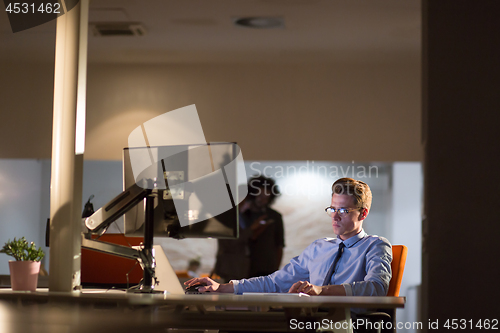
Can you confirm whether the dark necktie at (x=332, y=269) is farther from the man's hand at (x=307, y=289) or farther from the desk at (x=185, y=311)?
the desk at (x=185, y=311)

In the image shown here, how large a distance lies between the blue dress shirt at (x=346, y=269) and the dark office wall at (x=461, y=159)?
2.25 ft

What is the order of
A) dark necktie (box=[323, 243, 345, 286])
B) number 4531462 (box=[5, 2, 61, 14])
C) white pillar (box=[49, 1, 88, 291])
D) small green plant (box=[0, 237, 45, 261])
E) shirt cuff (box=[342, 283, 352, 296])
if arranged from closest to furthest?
1. white pillar (box=[49, 1, 88, 291])
2. small green plant (box=[0, 237, 45, 261])
3. shirt cuff (box=[342, 283, 352, 296])
4. dark necktie (box=[323, 243, 345, 286])
5. number 4531462 (box=[5, 2, 61, 14])

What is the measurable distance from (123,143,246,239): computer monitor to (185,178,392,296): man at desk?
0.27 m

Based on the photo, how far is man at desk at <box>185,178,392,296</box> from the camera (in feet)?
6.42

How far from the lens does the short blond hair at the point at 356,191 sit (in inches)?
87.9

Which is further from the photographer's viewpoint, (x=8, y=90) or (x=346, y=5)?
(x=8, y=90)

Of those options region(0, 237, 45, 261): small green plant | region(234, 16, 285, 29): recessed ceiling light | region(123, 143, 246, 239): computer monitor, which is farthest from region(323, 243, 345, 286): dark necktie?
region(234, 16, 285, 29): recessed ceiling light

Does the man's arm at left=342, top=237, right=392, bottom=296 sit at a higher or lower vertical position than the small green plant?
lower

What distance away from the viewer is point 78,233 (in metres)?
1.50

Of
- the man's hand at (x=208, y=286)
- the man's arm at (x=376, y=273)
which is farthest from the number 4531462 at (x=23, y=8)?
the man's arm at (x=376, y=273)

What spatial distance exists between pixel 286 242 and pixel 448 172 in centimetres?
314

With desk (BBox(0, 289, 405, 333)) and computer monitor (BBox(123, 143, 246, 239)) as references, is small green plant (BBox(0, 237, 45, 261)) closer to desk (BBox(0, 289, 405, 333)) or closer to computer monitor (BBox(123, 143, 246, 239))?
desk (BBox(0, 289, 405, 333))

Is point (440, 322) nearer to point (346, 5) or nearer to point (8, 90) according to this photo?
point (346, 5)

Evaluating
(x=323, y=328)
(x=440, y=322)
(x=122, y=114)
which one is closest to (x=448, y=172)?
(x=440, y=322)
